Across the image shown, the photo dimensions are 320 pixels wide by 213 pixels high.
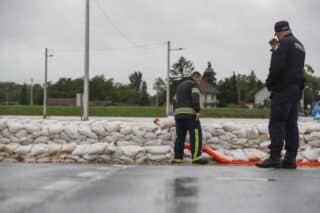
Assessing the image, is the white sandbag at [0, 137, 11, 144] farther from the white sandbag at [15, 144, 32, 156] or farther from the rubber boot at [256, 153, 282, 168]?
the rubber boot at [256, 153, 282, 168]

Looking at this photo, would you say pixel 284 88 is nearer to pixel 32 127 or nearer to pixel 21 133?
pixel 32 127

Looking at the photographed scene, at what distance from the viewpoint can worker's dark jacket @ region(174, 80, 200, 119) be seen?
26.8 ft

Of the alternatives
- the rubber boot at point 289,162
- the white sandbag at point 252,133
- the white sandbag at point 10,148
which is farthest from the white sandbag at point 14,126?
the rubber boot at point 289,162

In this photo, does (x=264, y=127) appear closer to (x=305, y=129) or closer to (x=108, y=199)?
(x=305, y=129)

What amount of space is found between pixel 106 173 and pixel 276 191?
175 cm

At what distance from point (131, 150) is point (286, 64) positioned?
→ 3.42 metres

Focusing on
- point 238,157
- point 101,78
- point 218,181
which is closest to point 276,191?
point 218,181

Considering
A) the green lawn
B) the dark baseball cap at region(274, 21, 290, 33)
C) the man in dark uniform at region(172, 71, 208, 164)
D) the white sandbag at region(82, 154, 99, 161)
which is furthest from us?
the green lawn

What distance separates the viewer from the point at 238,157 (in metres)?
8.17

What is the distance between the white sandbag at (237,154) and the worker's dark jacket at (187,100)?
2.91 feet

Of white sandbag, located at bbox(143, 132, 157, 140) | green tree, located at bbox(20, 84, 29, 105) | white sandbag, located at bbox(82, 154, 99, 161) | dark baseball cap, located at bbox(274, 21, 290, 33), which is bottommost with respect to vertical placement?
white sandbag, located at bbox(82, 154, 99, 161)

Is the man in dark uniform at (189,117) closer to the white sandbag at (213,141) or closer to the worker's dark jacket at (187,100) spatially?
the worker's dark jacket at (187,100)

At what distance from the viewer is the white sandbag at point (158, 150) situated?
8.42m

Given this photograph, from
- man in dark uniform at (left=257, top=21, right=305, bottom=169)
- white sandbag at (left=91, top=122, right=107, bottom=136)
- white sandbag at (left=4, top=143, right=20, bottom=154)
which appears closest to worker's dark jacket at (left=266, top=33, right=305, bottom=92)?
man in dark uniform at (left=257, top=21, right=305, bottom=169)
